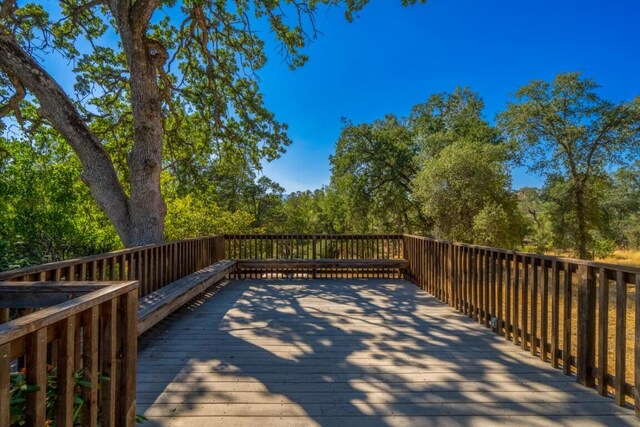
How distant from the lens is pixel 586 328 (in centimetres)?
231

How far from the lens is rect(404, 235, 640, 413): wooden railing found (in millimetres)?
2035

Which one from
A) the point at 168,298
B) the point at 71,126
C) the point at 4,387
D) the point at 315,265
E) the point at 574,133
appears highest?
the point at 574,133

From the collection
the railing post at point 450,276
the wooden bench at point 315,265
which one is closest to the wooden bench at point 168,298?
the wooden bench at point 315,265

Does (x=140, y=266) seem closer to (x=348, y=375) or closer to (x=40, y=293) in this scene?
(x=40, y=293)

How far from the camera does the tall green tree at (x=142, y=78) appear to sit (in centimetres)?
501

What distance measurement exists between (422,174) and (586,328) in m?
9.46

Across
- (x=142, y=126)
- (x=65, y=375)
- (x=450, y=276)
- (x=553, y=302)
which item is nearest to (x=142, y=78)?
(x=142, y=126)

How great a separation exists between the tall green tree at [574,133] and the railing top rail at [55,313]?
45.9 ft

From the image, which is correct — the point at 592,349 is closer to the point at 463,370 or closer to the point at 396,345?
the point at 463,370

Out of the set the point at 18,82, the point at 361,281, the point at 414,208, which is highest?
the point at 18,82

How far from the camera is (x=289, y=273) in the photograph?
7094mm

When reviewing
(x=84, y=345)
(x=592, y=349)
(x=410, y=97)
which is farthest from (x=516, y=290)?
(x=410, y=97)

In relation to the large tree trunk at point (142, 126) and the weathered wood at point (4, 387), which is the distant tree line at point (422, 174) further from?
the weathered wood at point (4, 387)

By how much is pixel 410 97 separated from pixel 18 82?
16173 millimetres
